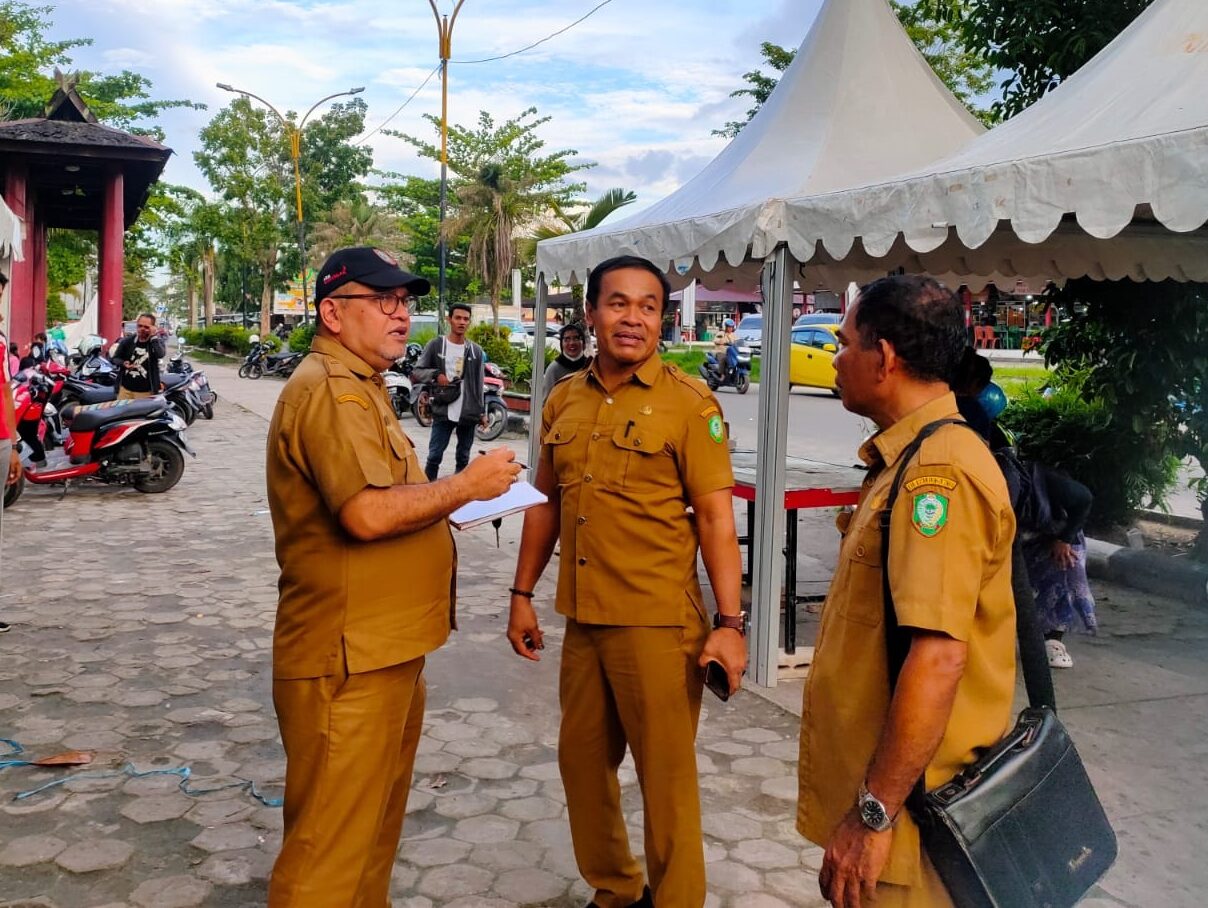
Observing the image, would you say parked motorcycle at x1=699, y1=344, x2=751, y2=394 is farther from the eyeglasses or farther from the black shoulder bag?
the black shoulder bag

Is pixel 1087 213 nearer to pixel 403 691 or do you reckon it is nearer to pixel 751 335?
pixel 403 691

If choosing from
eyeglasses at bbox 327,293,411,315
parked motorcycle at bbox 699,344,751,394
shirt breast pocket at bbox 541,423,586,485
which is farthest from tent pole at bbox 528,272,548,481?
parked motorcycle at bbox 699,344,751,394

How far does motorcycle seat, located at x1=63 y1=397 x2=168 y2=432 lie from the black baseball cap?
26.4ft

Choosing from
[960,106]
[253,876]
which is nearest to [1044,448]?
[960,106]

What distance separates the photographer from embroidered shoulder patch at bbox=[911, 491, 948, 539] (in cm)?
161

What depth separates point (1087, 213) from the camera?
3570mm

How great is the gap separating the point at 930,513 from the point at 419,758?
294 centimetres

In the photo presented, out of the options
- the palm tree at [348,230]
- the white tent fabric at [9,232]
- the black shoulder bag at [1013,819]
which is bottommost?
the black shoulder bag at [1013,819]

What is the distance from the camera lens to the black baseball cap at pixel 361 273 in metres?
2.31

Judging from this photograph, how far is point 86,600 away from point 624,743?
466 cm

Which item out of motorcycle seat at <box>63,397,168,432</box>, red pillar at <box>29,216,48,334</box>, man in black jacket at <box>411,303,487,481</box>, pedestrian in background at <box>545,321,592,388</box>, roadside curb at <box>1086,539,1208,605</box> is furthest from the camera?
red pillar at <box>29,216,48,334</box>

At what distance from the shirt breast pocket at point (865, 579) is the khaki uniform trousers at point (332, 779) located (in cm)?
108

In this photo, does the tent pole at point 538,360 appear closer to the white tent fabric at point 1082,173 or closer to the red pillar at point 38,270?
the white tent fabric at point 1082,173

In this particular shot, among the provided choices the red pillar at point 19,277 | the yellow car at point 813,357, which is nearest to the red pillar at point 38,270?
the red pillar at point 19,277
